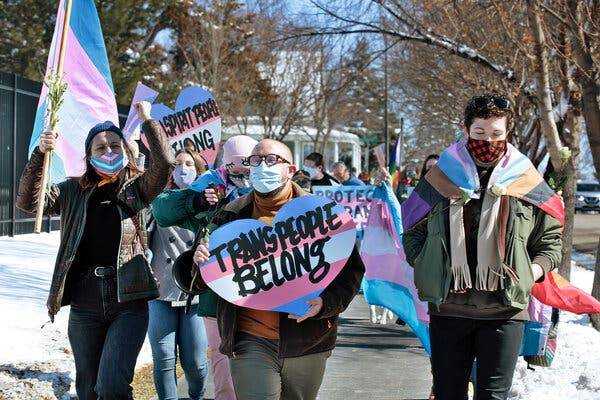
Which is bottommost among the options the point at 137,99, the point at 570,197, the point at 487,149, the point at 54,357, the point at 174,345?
the point at 54,357

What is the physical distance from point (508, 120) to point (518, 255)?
636 millimetres

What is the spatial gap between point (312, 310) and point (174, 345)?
240cm

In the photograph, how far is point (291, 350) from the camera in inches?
175

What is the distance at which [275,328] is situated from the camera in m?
4.49

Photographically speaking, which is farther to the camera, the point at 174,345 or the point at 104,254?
the point at 174,345

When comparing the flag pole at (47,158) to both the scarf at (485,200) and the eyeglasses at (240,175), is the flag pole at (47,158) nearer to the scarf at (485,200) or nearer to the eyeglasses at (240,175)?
the eyeglasses at (240,175)

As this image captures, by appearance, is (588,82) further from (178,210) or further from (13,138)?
(13,138)

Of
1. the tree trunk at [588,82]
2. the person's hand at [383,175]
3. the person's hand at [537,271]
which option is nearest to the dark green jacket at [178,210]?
the person's hand at [537,271]

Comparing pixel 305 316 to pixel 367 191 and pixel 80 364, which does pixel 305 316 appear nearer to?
pixel 80 364

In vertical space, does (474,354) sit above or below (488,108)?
below

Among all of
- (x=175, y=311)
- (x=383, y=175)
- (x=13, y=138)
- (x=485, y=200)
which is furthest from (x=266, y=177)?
(x=13, y=138)

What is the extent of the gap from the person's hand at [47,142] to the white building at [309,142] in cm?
2916

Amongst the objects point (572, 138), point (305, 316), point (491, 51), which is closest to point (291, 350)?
point (305, 316)

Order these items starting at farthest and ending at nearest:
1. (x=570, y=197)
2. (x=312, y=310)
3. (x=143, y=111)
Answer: (x=570, y=197), (x=143, y=111), (x=312, y=310)
